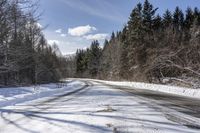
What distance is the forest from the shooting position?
34631 millimetres

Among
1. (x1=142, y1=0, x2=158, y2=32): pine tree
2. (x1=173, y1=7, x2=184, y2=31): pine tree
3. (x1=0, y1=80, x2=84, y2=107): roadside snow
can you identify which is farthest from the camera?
(x1=173, y1=7, x2=184, y2=31): pine tree

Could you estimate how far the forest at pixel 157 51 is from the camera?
34631 mm

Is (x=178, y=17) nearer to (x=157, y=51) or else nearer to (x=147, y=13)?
(x=147, y=13)

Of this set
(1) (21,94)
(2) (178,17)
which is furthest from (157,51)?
(2) (178,17)

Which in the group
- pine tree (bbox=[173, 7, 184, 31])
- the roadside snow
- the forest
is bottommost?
the roadside snow

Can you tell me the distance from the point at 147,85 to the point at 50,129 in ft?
108

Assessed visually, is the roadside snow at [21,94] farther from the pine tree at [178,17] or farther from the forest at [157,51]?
the pine tree at [178,17]

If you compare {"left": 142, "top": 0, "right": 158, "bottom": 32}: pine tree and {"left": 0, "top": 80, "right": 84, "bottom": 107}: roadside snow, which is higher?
{"left": 142, "top": 0, "right": 158, "bottom": 32}: pine tree

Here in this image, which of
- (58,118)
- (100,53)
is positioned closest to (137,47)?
(58,118)

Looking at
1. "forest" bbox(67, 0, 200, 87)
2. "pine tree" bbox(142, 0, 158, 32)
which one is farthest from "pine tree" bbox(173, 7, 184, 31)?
"pine tree" bbox(142, 0, 158, 32)

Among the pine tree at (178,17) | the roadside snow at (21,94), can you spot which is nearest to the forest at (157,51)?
the pine tree at (178,17)

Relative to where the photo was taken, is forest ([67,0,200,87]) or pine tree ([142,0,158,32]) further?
pine tree ([142,0,158,32])

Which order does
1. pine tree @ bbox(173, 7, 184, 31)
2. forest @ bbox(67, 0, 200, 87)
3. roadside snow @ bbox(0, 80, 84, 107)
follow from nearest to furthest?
roadside snow @ bbox(0, 80, 84, 107)
forest @ bbox(67, 0, 200, 87)
pine tree @ bbox(173, 7, 184, 31)

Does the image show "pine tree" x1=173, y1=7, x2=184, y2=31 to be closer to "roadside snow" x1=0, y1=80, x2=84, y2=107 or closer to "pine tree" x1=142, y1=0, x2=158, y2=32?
"pine tree" x1=142, y1=0, x2=158, y2=32
